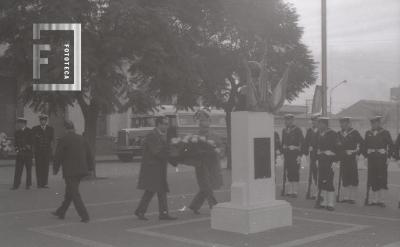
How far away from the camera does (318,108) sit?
1712cm

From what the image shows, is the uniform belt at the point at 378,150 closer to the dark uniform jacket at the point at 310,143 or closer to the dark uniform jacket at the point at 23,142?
the dark uniform jacket at the point at 310,143

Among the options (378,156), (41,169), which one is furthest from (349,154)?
(41,169)

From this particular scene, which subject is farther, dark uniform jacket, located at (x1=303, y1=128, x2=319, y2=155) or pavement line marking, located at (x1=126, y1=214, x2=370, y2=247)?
dark uniform jacket, located at (x1=303, y1=128, x2=319, y2=155)

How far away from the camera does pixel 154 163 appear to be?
427 inches

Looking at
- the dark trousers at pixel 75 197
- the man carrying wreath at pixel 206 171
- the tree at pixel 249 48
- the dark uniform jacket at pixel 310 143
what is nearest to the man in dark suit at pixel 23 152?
the dark trousers at pixel 75 197

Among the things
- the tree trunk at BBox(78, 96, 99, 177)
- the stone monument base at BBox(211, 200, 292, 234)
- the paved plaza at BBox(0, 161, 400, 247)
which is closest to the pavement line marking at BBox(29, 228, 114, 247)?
the paved plaza at BBox(0, 161, 400, 247)

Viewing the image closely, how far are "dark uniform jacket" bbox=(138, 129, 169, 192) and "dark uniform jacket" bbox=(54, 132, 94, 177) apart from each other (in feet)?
3.60

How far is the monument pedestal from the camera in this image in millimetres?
9602

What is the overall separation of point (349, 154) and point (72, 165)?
6.43 metres

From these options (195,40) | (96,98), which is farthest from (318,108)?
(96,98)

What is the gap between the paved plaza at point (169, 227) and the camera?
344 inches

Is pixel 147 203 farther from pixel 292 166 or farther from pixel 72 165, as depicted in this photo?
pixel 292 166

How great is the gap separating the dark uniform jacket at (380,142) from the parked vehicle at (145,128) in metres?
17.0

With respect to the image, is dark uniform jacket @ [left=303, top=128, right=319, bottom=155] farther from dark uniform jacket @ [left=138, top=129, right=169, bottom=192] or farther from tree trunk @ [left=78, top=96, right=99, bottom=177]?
tree trunk @ [left=78, top=96, right=99, bottom=177]
